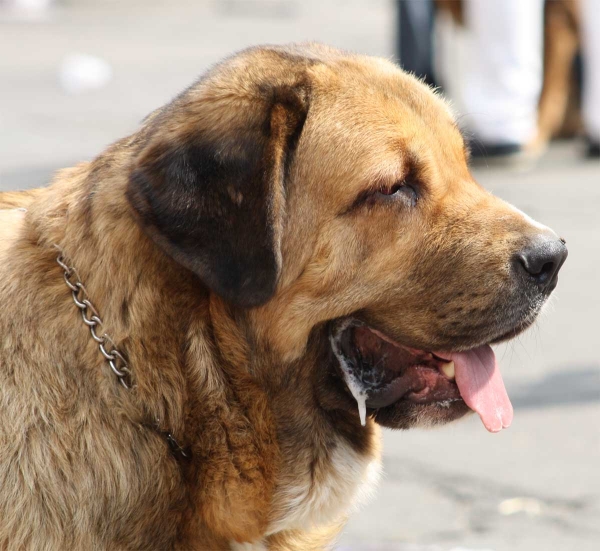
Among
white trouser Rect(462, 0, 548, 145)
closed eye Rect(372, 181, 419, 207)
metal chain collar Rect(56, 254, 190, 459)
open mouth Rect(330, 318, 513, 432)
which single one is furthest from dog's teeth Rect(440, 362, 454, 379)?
white trouser Rect(462, 0, 548, 145)

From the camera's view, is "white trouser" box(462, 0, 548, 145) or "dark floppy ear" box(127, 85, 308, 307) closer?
"dark floppy ear" box(127, 85, 308, 307)

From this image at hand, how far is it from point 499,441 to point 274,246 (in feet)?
7.78

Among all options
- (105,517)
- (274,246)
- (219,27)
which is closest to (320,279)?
(274,246)

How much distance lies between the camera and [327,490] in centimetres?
317

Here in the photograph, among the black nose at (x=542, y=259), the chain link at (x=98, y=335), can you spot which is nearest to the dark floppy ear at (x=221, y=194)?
the chain link at (x=98, y=335)

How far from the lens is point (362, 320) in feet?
9.98

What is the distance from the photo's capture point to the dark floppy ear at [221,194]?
9.12 feet

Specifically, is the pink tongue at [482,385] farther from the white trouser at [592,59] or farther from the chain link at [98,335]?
the white trouser at [592,59]

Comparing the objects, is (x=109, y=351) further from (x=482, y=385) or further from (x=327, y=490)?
(x=482, y=385)

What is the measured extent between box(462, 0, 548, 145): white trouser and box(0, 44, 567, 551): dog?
220 inches

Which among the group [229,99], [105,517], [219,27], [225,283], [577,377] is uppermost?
[229,99]

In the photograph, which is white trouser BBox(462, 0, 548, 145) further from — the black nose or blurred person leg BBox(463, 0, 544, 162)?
the black nose

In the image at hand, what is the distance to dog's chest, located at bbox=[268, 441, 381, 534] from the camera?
3.06m

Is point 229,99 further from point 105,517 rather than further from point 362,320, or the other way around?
point 105,517
